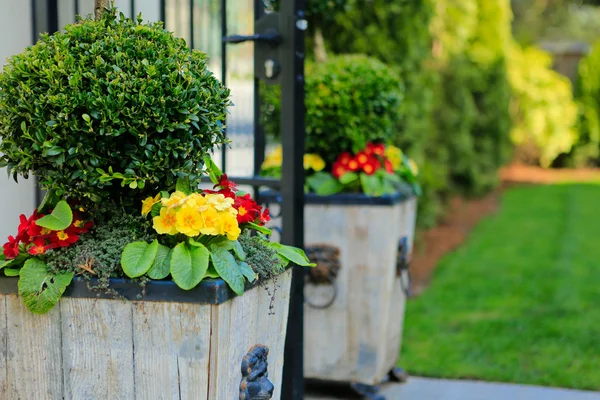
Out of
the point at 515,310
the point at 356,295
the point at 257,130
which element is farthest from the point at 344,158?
the point at 515,310

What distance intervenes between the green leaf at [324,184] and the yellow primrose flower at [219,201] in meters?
1.49

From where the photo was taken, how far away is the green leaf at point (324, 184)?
3.20 metres

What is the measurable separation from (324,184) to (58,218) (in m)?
1.67

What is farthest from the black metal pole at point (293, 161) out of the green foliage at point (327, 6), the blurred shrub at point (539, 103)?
the blurred shrub at point (539, 103)

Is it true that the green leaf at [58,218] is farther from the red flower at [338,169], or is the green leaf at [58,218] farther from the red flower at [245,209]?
the red flower at [338,169]

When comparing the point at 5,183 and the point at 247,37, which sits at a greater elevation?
the point at 247,37

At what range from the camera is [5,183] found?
2590 mm

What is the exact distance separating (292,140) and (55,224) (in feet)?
3.33

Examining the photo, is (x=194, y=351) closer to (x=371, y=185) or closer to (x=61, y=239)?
(x=61, y=239)

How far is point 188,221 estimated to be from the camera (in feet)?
5.37

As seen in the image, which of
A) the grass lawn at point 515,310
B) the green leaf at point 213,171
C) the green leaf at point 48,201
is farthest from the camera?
the grass lawn at point 515,310

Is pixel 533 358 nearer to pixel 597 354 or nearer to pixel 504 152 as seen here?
pixel 597 354

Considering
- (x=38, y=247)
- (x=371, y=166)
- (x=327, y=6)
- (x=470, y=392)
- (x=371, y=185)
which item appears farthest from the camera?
(x=327, y=6)

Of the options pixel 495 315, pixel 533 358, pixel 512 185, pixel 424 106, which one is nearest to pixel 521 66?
pixel 512 185
